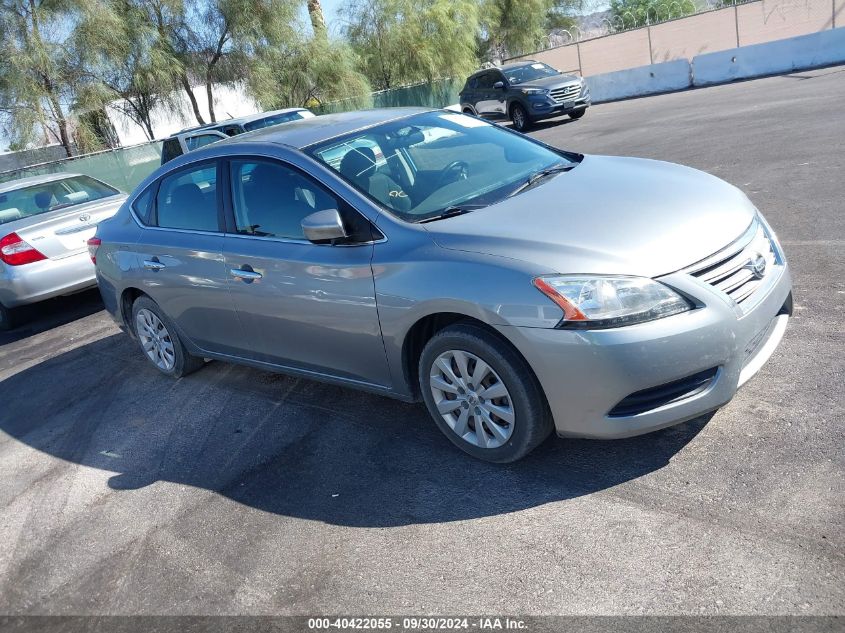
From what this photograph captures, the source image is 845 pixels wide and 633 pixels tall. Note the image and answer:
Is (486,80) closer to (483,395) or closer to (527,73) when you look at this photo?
(527,73)

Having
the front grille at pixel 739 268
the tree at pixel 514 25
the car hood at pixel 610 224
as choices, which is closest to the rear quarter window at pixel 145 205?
the car hood at pixel 610 224

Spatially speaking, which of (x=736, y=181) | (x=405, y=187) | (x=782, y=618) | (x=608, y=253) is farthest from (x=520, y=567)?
(x=736, y=181)

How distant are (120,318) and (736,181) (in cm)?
640

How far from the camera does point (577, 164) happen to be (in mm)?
4844

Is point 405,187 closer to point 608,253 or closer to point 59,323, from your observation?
point 608,253

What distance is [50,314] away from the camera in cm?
946

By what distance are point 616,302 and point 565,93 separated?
17470 mm

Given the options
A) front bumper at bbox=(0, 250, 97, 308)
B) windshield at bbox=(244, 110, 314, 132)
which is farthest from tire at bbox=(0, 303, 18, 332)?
windshield at bbox=(244, 110, 314, 132)

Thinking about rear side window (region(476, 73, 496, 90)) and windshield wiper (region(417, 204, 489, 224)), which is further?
rear side window (region(476, 73, 496, 90))

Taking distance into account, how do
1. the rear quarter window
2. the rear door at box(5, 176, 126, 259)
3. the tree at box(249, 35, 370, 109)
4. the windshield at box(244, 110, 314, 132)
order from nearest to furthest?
1. the rear quarter window
2. the rear door at box(5, 176, 126, 259)
3. the windshield at box(244, 110, 314, 132)
4. the tree at box(249, 35, 370, 109)

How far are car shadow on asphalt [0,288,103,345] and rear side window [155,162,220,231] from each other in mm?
3877

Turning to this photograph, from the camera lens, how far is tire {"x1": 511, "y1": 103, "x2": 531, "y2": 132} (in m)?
20.2

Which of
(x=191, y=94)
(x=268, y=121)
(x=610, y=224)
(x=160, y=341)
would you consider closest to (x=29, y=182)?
(x=160, y=341)

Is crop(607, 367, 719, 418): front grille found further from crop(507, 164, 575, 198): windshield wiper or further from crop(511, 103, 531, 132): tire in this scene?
crop(511, 103, 531, 132): tire
